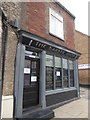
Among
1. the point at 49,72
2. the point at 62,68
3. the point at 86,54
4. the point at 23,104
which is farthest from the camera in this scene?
the point at 86,54

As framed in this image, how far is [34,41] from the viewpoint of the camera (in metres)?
7.95

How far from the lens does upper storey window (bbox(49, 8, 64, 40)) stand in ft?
33.2

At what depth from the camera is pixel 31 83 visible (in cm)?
805

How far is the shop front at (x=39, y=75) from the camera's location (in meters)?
7.19

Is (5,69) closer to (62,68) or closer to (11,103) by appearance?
(11,103)

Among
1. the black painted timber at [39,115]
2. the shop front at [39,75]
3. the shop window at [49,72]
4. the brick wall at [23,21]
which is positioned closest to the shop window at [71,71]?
the shop front at [39,75]

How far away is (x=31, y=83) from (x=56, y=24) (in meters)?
4.36

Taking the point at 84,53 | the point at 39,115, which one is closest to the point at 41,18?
the point at 39,115

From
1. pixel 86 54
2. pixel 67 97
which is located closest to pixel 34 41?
pixel 67 97

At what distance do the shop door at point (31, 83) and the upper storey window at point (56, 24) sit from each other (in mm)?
2577

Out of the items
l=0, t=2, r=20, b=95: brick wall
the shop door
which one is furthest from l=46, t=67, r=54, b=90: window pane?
l=0, t=2, r=20, b=95: brick wall

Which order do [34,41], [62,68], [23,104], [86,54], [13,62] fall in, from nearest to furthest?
[13,62]
[23,104]
[34,41]
[62,68]
[86,54]

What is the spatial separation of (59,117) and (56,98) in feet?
7.62

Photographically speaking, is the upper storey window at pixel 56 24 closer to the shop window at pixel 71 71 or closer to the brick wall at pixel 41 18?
the brick wall at pixel 41 18
